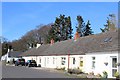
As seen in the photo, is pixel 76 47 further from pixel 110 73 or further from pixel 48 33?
pixel 48 33

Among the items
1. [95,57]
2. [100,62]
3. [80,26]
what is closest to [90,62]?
[95,57]

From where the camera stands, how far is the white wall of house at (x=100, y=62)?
28766 mm

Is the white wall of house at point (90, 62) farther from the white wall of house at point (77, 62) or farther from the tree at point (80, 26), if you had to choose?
the tree at point (80, 26)

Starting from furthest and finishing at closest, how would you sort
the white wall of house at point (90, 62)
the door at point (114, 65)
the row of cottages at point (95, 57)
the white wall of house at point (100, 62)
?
the white wall of house at point (90, 62)
the white wall of house at point (100, 62)
the row of cottages at point (95, 57)
the door at point (114, 65)

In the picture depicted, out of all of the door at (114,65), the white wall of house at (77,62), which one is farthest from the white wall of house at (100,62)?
the white wall of house at (77,62)

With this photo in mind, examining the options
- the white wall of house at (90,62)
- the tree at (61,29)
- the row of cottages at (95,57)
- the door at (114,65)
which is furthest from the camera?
the tree at (61,29)

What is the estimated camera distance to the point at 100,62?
102 ft

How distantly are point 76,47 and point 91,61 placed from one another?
10.2m

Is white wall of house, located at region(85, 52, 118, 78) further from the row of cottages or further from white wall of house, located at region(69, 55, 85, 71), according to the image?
white wall of house, located at region(69, 55, 85, 71)

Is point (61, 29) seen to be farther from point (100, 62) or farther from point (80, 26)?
point (100, 62)

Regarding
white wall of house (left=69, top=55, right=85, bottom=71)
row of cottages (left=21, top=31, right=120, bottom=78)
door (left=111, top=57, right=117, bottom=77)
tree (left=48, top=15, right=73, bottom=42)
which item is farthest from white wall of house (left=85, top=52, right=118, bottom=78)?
tree (left=48, top=15, right=73, bottom=42)

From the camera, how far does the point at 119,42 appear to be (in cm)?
3056

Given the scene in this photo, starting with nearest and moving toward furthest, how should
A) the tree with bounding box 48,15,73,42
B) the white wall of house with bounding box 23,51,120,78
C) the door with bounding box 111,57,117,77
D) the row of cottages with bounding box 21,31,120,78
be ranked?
the door with bounding box 111,57,117,77 < the row of cottages with bounding box 21,31,120,78 < the white wall of house with bounding box 23,51,120,78 < the tree with bounding box 48,15,73,42

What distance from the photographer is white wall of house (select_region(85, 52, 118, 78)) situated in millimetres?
28766
